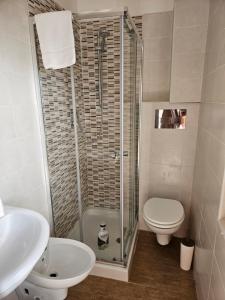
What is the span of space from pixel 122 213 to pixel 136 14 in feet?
6.31

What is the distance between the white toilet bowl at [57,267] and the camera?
129 centimetres

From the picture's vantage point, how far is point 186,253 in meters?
1.75

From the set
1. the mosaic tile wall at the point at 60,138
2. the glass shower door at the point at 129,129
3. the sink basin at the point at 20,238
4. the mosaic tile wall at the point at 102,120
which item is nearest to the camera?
the sink basin at the point at 20,238

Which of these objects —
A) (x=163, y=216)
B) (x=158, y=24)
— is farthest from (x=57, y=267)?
(x=158, y=24)

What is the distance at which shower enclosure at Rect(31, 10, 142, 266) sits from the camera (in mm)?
1608

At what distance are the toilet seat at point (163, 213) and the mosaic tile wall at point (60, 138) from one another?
29.6 inches

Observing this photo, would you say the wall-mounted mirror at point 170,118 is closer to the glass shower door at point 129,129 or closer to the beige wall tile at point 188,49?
the beige wall tile at point 188,49

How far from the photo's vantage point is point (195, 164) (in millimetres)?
1979

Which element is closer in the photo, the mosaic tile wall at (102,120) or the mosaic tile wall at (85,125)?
the mosaic tile wall at (85,125)

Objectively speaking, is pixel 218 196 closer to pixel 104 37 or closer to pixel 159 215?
pixel 159 215

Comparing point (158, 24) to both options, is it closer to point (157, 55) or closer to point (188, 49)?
point (157, 55)

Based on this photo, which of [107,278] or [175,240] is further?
[175,240]

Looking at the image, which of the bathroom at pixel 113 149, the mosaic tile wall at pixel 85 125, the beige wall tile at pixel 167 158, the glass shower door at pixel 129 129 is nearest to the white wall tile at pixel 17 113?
the bathroom at pixel 113 149

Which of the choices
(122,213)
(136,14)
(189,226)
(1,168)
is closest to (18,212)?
(1,168)
